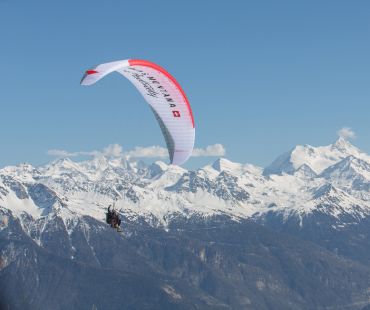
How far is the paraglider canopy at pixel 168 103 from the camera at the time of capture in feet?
195

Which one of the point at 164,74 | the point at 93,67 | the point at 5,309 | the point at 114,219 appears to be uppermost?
the point at 164,74

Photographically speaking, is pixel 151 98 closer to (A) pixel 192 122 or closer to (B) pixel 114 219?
(A) pixel 192 122

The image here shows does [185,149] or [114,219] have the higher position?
[185,149]

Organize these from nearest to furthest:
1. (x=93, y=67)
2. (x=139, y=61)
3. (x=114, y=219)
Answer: (x=93, y=67) → (x=139, y=61) → (x=114, y=219)

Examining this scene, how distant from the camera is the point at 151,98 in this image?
61.6 metres

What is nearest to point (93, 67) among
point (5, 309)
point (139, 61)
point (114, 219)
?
point (139, 61)

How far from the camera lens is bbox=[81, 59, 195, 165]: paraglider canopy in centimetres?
5934

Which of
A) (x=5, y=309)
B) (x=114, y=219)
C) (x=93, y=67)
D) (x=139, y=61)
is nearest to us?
(x=5, y=309)

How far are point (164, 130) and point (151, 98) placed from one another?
142 inches

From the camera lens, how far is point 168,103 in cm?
6116

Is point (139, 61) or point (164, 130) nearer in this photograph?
point (139, 61)

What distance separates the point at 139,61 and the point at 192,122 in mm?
8596

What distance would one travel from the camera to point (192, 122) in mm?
63906

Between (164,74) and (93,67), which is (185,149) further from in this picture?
(93,67)
